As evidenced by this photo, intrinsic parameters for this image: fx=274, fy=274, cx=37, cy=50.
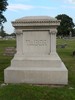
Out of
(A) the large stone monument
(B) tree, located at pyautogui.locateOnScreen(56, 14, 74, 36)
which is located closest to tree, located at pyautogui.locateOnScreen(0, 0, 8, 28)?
(B) tree, located at pyautogui.locateOnScreen(56, 14, 74, 36)

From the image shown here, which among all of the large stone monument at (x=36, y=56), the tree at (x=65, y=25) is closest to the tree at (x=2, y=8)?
the tree at (x=65, y=25)

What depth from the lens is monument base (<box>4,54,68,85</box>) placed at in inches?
338

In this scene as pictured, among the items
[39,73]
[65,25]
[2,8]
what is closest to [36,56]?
[39,73]

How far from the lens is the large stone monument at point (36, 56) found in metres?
8.62

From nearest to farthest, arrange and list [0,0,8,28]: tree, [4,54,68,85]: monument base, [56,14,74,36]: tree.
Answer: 1. [4,54,68,85]: monument base
2. [0,0,8,28]: tree
3. [56,14,74,36]: tree

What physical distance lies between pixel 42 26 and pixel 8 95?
293 cm

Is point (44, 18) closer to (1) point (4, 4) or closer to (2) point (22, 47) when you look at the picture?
(2) point (22, 47)

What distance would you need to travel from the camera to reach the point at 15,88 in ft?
25.0

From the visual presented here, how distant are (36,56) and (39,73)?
0.73 meters

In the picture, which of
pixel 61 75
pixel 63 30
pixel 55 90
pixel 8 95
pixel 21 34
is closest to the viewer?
pixel 8 95

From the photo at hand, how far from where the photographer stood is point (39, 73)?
8.63 metres

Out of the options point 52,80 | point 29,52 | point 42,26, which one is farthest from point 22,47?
point 52,80

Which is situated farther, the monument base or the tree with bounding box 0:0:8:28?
the tree with bounding box 0:0:8:28

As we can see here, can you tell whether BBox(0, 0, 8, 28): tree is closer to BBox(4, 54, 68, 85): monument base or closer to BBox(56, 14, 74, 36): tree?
BBox(56, 14, 74, 36): tree
